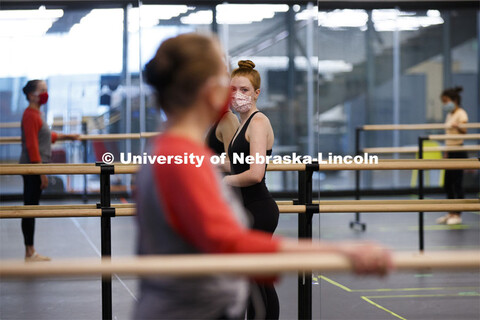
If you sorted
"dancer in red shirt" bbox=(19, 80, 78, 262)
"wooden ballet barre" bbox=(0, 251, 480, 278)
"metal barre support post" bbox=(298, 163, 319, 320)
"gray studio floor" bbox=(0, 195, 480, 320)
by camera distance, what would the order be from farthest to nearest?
"dancer in red shirt" bbox=(19, 80, 78, 262), "gray studio floor" bbox=(0, 195, 480, 320), "metal barre support post" bbox=(298, 163, 319, 320), "wooden ballet barre" bbox=(0, 251, 480, 278)

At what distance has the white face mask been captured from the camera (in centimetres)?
370

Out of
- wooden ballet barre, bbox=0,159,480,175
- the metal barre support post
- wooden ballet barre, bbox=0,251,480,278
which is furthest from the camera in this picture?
the metal barre support post

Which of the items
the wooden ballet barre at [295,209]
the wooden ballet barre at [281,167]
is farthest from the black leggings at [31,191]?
the wooden ballet barre at [281,167]

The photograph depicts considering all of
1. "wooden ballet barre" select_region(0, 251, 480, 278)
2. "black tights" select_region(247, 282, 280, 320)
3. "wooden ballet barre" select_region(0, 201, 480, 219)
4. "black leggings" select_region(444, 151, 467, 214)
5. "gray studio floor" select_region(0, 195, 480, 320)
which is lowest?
"gray studio floor" select_region(0, 195, 480, 320)

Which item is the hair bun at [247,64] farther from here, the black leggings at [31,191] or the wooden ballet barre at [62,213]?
the black leggings at [31,191]

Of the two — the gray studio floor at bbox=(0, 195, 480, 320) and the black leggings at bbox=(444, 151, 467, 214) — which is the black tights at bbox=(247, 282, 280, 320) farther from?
the black leggings at bbox=(444, 151, 467, 214)

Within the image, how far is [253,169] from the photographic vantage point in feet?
11.6

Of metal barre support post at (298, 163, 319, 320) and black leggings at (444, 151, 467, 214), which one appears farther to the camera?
black leggings at (444, 151, 467, 214)

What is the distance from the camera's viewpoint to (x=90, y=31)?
35.3ft

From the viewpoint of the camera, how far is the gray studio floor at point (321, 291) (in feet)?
16.6

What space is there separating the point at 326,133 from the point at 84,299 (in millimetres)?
9297

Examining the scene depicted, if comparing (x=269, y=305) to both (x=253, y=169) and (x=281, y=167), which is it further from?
(x=281, y=167)

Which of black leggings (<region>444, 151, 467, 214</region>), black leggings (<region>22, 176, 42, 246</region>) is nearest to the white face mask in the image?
black leggings (<region>22, 176, 42, 246</region>)

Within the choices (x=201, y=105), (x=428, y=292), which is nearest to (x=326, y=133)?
(x=428, y=292)
